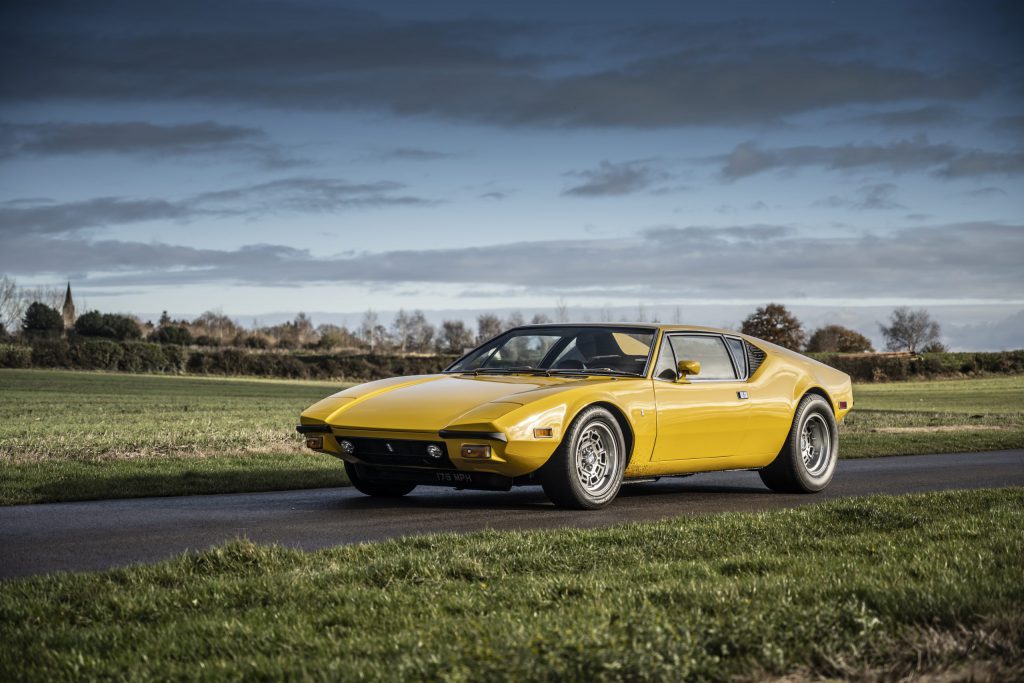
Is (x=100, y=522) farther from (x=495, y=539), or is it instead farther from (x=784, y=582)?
(x=784, y=582)

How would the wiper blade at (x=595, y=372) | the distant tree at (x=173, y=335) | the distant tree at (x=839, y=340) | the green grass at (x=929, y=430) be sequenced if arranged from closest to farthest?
the wiper blade at (x=595, y=372) < the green grass at (x=929, y=430) < the distant tree at (x=173, y=335) < the distant tree at (x=839, y=340)

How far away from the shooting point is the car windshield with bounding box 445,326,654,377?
1016cm

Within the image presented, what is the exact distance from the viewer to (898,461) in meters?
15.1

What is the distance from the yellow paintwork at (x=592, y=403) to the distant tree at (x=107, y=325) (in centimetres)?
6206

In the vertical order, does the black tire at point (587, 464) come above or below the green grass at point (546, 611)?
above

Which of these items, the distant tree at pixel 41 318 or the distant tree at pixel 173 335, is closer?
the distant tree at pixel 173 335

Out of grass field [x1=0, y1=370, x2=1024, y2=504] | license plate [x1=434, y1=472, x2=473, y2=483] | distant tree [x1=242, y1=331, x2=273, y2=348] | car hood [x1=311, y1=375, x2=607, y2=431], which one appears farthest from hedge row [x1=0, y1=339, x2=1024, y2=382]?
license plate [x1=434, y1=472, x2=473, y2=483]

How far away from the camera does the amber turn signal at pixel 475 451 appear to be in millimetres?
8609

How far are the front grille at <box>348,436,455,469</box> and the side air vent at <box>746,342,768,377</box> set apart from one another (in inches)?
144

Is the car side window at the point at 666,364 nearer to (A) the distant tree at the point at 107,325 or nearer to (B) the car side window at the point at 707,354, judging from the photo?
(B) the car side window at the point at 707,354

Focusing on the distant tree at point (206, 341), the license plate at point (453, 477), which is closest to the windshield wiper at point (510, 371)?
the license plate at point (453, 477)

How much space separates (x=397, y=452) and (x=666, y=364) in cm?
266

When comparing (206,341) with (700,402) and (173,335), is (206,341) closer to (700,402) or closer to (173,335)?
(173,335)

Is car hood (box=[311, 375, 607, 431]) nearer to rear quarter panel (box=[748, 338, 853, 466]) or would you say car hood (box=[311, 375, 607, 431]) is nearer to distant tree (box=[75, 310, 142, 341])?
rear quarter panel (box=[748, 338, 853, 466])
